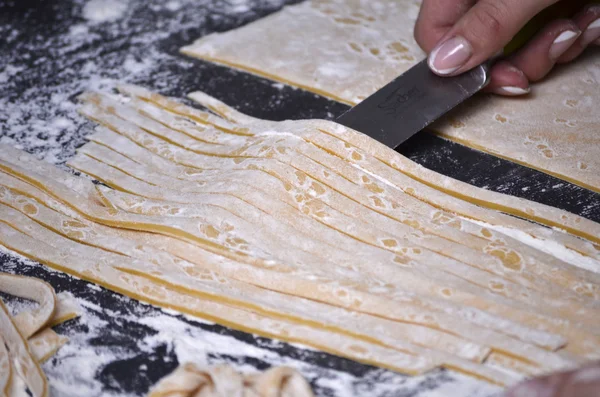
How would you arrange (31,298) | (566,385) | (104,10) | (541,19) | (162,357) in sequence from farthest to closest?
1. (104,10)
2. (541,19)
3. (31,298)
4. (162,357)
5. (566,385)

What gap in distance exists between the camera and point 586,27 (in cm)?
195

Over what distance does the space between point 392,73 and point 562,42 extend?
492 millimetres

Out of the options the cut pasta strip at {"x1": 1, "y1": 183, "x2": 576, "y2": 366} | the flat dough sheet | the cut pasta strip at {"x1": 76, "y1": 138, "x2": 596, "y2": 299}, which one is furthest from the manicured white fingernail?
the cut pasta strip at {"x1": 1, "y1": 183, "x2": 576, "y2": 366}

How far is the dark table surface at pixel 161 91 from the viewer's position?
1.26 meters

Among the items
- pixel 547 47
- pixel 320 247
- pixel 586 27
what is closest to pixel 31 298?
pixel 320 247

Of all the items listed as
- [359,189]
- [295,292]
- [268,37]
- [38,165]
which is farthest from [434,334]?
[268,37]

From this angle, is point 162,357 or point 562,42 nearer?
point 162,357

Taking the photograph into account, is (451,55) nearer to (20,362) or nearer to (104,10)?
(20,362)

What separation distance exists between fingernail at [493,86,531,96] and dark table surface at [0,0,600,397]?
0.81 ft

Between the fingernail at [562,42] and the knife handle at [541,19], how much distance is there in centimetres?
8

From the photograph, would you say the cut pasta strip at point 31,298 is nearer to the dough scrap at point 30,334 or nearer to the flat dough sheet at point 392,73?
the dough scrap at point 30,334

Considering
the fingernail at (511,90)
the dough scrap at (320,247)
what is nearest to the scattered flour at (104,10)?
the dough scrap at (320,247)

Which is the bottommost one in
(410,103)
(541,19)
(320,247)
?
(320,247)

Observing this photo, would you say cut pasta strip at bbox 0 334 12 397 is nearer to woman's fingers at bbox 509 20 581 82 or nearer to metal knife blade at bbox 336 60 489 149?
metal knife blade at bbox 336 60 489 149
